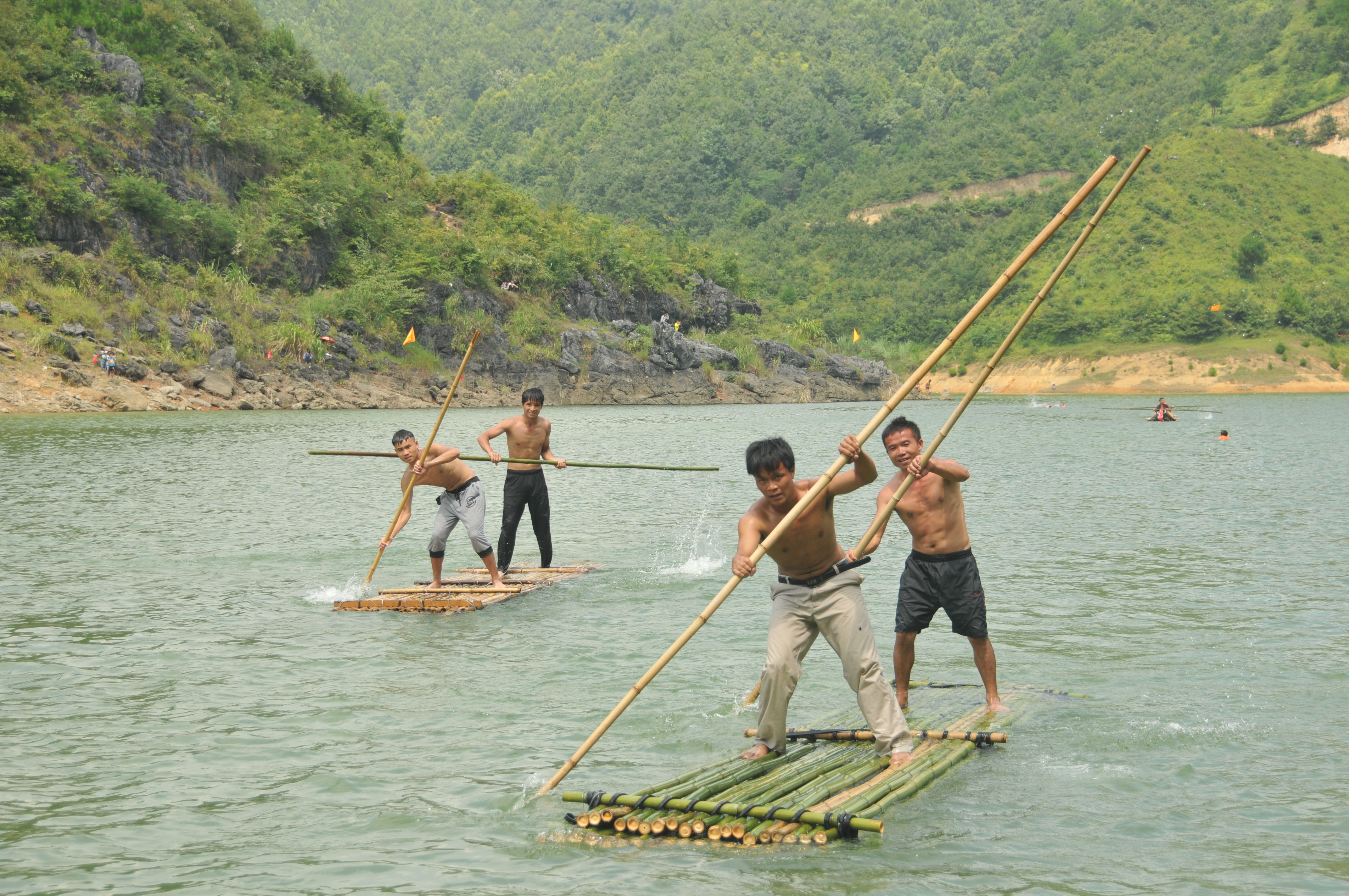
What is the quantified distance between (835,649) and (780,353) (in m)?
81.9

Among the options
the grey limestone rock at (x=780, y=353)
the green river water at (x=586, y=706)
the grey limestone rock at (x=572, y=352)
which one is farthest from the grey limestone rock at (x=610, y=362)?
the green river water at (x=586, y=706)

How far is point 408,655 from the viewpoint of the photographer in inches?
408

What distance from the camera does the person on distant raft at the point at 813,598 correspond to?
6.70m

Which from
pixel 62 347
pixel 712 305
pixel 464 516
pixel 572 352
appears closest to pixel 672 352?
pixel 572 352

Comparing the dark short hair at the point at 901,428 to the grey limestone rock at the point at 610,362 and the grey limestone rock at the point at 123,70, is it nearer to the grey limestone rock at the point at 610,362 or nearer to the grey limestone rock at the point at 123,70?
the grey limestone rock at the point at 123,70

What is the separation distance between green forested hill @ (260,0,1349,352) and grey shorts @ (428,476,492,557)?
288 ft

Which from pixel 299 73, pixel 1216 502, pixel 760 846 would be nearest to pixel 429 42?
pixel 299 73

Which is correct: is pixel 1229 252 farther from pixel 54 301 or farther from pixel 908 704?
pixel 908 704

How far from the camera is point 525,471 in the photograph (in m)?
14.0

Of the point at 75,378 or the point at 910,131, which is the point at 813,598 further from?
the point at 910,131

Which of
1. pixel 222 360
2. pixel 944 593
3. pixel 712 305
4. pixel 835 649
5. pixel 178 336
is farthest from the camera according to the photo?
pixel 712 305

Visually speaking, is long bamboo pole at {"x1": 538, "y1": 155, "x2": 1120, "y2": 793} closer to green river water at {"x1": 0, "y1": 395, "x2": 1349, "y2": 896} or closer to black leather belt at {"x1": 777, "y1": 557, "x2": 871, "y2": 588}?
black leather belt at {"x1": 777, "y1": 557, "x2": 871, "y2": 588}

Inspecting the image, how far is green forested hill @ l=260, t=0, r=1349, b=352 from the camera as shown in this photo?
358 ft

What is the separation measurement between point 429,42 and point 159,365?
165m
